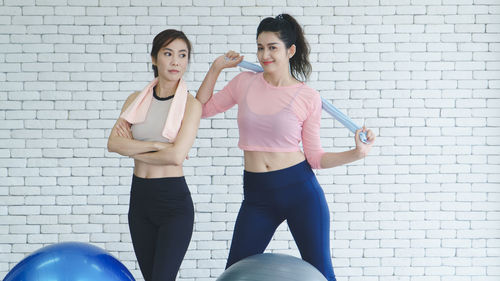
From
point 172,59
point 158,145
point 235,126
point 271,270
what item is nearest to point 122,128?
point 158,145

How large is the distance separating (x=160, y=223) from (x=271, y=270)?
26.7 inches

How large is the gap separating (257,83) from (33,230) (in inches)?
102

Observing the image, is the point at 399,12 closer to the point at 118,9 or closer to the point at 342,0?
the point at 342,0

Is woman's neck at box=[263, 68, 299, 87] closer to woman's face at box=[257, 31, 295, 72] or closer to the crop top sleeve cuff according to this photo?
woman's face at box=[257, 31, 295, 72]

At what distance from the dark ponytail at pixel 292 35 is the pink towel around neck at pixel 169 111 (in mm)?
507

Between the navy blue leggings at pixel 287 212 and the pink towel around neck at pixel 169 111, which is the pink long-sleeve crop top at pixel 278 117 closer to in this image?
the navy blue leggings at pixel 287 212

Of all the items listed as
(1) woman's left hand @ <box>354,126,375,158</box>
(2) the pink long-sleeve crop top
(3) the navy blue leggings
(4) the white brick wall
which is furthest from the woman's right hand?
(4) the white brick wall

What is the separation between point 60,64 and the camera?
13.9 feet

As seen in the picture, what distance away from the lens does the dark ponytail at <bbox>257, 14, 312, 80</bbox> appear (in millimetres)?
2609

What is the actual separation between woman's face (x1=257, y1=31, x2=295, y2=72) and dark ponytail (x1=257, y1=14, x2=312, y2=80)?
3 centimetres

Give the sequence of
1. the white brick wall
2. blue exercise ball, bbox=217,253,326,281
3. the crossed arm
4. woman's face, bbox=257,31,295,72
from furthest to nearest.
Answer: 1. the white brick wall
2. woman's face, bbox=257,31,295,72
3. the crossed arm
4. blue exercise ball, bbox=217,253,326,281

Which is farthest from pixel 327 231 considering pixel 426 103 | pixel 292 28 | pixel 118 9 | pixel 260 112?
pixel 118 9

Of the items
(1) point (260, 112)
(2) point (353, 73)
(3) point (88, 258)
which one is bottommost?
(3) point (88, 258)

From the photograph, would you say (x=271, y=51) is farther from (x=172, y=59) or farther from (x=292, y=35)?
(x=172, y=59)
